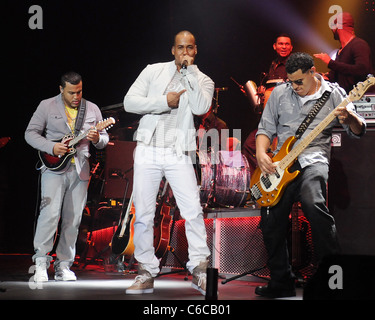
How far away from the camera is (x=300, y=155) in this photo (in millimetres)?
4305

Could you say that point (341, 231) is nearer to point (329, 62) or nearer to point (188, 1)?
point (329, 62)

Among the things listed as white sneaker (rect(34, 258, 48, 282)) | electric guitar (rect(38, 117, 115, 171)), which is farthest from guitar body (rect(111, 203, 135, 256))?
electric guitar (rect(38, 117, 115, 171))

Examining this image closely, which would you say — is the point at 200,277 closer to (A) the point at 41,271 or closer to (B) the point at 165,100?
(B) the point at 165,100

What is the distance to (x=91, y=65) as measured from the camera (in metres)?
9.20

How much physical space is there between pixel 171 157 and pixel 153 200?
0.42 meters

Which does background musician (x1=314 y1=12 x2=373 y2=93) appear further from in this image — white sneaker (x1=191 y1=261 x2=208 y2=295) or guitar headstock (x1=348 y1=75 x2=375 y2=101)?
white sneaker (x1=191 y1=261 x2=208 y2=295)

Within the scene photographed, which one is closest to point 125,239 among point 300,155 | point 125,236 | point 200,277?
point 125,236

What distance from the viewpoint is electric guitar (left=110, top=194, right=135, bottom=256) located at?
21.1 ft

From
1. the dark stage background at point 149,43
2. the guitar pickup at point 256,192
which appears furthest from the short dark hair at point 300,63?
the dark stage background at point 149,43

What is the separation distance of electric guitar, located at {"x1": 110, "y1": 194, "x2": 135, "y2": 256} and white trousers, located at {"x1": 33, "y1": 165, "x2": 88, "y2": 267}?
73 cm

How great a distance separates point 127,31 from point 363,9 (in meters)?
4.01

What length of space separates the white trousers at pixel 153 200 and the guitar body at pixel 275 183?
0.56 m

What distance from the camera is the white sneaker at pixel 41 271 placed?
548cm
